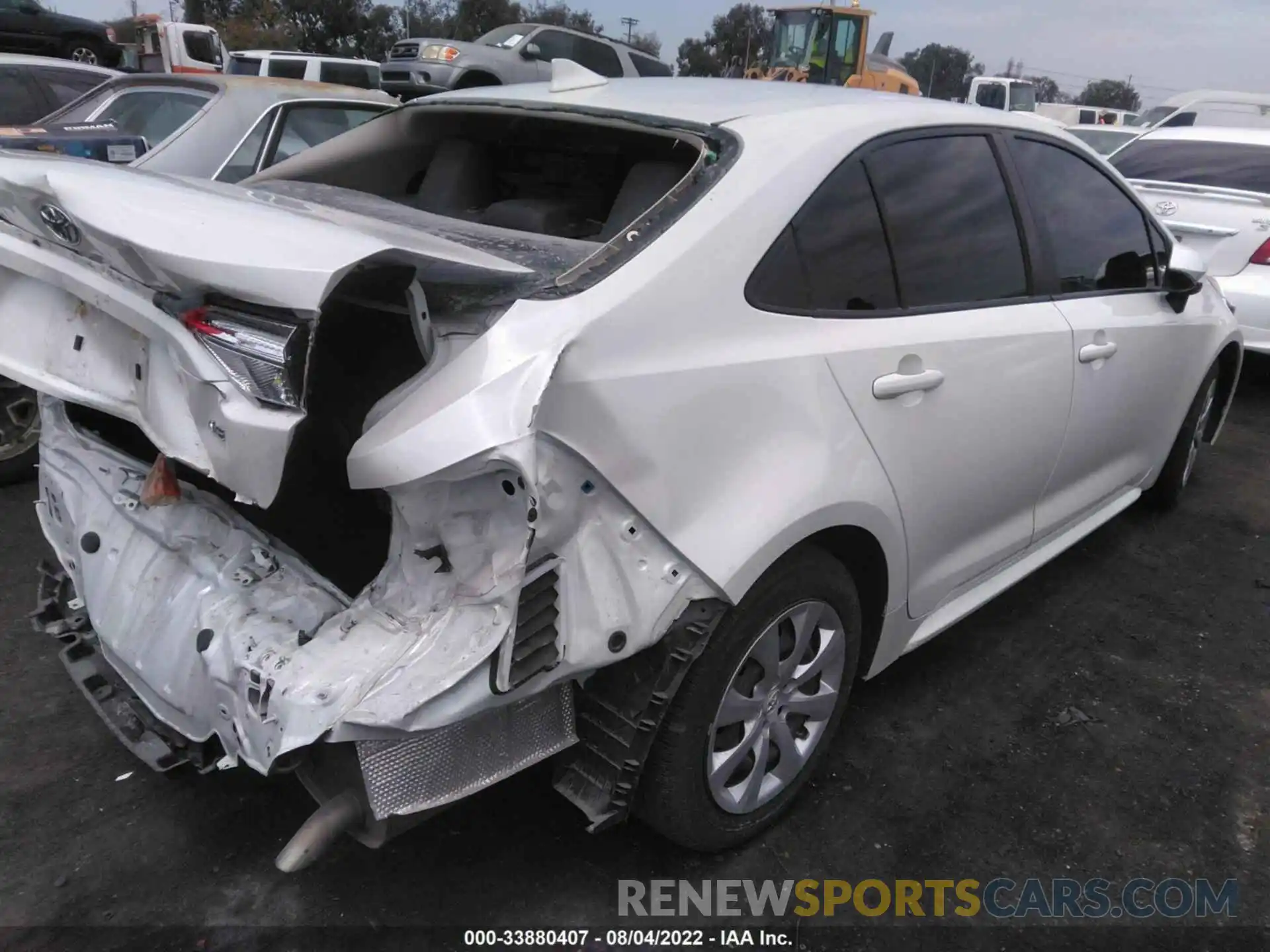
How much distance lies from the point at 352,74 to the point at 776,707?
49.9 feet

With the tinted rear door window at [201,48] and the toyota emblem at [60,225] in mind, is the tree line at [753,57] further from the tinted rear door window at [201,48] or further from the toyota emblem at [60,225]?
the toyota emblem at [60,225]

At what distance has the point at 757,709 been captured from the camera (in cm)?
222

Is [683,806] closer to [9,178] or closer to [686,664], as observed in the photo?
[686,664]

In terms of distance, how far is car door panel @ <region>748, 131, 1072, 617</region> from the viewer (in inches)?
88.2

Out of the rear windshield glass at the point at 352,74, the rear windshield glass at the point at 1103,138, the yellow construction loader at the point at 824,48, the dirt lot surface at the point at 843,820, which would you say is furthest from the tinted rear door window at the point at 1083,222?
the yellow construction loader at the point at 824,48

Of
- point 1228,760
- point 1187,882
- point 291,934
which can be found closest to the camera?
point 291,934

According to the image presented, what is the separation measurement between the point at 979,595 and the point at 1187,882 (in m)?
0.91

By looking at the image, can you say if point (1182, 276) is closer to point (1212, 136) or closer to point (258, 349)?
point (258, 349)

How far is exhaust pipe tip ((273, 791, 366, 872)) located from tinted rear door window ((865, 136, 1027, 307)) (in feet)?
5.64

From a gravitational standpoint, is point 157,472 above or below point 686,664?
above

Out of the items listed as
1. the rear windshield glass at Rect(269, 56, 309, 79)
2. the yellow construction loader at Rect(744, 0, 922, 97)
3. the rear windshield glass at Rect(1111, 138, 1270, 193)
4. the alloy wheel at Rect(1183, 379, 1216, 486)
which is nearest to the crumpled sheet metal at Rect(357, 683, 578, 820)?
the alloy wheel at Rect(1183, 379, 1216, 486)

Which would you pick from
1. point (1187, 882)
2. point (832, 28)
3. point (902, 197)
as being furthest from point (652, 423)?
point (832, 28)

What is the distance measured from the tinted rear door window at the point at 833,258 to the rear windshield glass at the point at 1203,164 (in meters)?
5.37

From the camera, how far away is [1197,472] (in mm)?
5203
